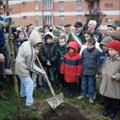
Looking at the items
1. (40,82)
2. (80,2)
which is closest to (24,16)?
(80,2)

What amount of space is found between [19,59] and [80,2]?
40171mm

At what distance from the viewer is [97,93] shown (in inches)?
316

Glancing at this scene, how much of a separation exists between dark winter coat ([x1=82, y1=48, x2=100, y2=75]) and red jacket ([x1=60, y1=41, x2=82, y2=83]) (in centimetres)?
20

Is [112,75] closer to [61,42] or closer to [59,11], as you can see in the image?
[61,42]

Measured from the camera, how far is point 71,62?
764cm

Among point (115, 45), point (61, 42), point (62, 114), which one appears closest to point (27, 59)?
point (62, 114)

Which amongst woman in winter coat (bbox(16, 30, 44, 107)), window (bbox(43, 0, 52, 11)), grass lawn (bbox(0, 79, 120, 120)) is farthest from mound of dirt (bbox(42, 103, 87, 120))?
window (bbox(43, 0, 52, 11))

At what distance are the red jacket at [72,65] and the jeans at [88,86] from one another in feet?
0.61

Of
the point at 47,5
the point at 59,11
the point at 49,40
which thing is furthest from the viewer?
the point at 59,11

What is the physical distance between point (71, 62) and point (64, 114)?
1172 mm

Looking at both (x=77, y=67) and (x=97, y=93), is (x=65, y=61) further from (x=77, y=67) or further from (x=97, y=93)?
(x=97, y=93)

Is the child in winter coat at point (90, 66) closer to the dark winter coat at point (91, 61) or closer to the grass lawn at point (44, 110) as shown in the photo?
the dark winter coat at point (91, 61)

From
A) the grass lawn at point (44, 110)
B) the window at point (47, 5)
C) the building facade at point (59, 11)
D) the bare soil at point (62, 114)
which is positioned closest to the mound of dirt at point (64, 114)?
the bare soil at point (62, 114)

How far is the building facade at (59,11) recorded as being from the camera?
4409cm
